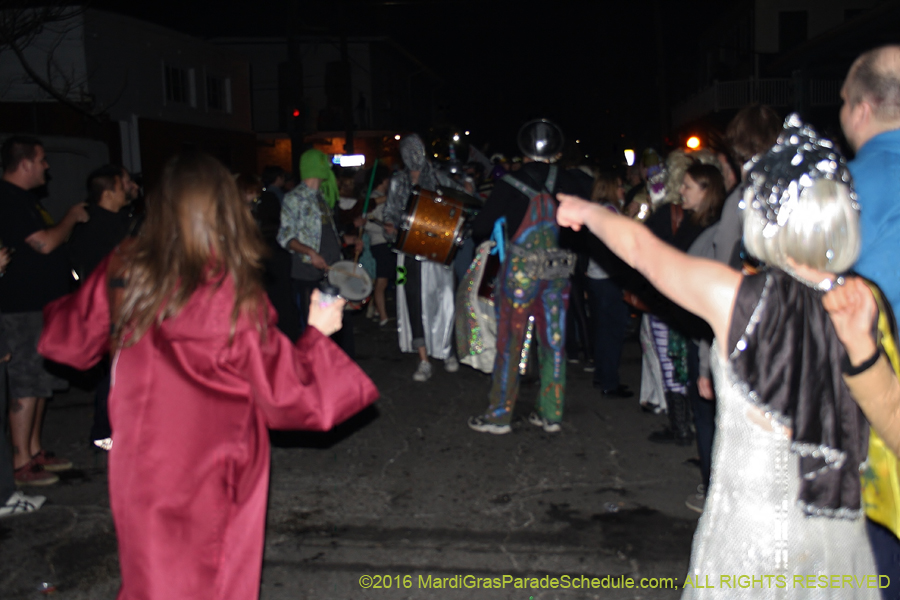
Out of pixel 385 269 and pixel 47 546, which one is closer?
pixel 47 546

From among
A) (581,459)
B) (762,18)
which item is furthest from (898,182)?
(762,18)

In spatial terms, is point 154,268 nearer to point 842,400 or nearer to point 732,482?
point 732,482

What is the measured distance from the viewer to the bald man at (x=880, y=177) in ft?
7.52

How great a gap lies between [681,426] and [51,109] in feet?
57.8

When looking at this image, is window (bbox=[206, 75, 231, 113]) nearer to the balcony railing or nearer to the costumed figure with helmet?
the balcony railing

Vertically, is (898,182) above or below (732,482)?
above

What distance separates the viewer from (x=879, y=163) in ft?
7.95

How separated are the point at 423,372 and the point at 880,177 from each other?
17.0 ft

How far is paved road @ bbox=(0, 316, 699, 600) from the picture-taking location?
3.63 m

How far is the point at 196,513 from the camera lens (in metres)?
2.39

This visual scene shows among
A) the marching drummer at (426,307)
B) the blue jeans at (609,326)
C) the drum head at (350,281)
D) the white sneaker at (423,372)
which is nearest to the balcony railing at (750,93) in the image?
the blue jeans at (609,326)

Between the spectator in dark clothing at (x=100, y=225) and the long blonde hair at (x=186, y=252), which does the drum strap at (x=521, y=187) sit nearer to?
the spectator in dark clothing at (x=100, y=225)

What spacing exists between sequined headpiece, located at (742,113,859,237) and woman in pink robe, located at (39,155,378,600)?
151 centimetres

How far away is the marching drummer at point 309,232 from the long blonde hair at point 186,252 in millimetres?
3799
